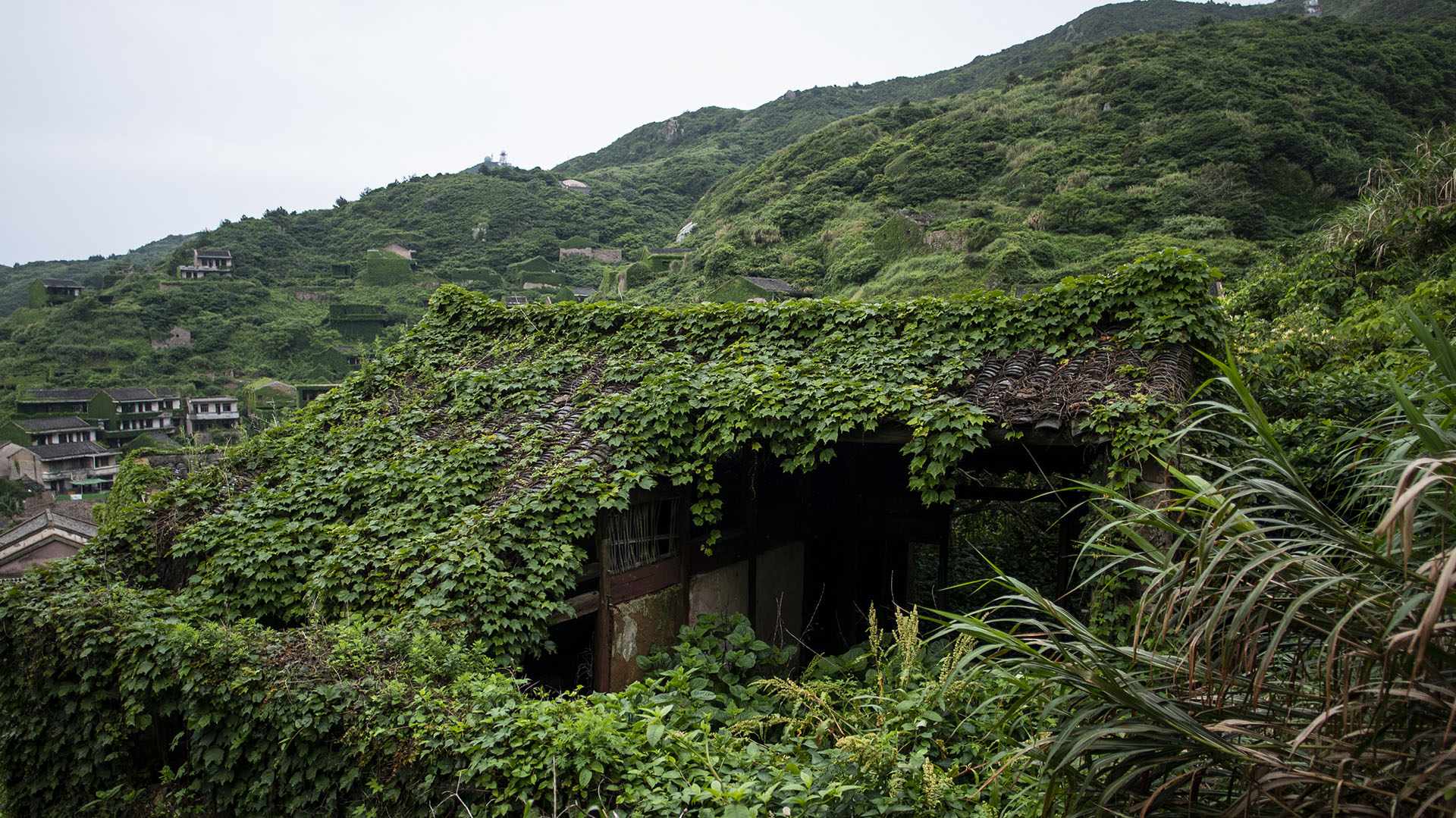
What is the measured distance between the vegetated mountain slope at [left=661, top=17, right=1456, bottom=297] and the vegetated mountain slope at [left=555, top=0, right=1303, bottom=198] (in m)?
23.9

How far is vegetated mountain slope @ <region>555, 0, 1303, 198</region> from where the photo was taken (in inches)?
3081

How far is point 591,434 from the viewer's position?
Result: 23.9 ft

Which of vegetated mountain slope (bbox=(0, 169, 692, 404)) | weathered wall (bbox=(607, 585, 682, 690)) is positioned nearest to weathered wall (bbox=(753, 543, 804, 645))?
weathered wall (bbox=(607, 585, 682, 690))

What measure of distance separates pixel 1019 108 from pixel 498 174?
5907cm

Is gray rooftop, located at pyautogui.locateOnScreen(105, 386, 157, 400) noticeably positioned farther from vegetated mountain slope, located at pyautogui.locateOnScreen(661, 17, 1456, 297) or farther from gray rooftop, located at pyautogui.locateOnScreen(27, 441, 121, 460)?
vegetated mountain slope, located at pyautogui.locateOnScreen(661, 17, 1456, 297)

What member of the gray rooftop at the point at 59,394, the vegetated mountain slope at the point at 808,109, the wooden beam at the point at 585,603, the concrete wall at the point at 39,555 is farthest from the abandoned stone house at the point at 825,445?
the vegetated mountain slope at the point at 808,109

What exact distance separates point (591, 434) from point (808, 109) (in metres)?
99.7

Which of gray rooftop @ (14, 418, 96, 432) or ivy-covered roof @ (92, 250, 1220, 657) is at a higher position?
ivy-covered roof @ (92, 250, 1220, 657)

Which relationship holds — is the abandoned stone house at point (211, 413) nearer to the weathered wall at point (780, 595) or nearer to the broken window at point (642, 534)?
the weathered wall at point (780, 595)

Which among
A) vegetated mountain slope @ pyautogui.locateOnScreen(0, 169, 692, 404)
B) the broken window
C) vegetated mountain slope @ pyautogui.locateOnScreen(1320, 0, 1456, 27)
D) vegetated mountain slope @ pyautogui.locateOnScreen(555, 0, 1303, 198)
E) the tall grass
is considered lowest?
the broken window

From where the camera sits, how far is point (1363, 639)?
250 centimetres

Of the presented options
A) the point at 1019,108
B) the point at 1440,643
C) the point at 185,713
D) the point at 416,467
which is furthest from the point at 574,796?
the point at 1019,108

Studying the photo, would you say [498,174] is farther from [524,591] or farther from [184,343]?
[524,591]

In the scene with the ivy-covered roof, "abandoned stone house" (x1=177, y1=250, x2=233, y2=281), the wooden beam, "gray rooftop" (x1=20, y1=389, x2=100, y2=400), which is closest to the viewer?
the ivy-covered roof
